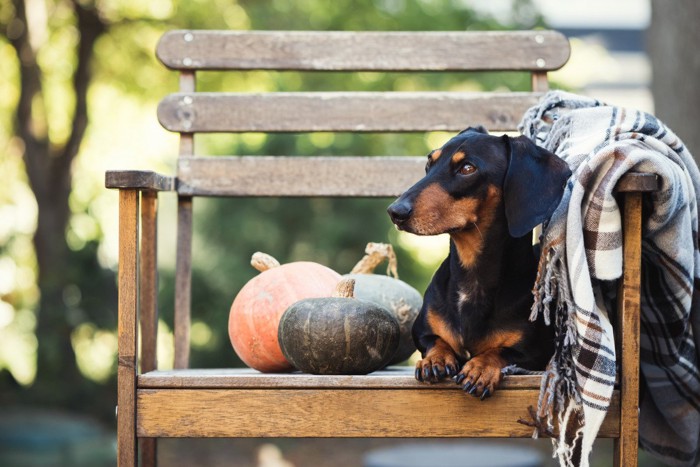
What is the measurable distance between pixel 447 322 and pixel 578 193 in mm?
475

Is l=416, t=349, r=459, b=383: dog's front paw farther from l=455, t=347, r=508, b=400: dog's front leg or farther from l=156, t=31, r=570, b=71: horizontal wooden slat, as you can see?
l=156, t=31, r=570, b=71: horizontal wooden slat

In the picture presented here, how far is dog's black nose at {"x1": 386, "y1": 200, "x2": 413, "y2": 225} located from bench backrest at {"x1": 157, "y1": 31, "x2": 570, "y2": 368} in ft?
4.05

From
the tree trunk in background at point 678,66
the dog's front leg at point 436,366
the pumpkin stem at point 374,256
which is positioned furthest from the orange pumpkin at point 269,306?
the tree trunk in background at point 678,66

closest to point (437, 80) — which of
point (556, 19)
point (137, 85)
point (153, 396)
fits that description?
point (137, 85)

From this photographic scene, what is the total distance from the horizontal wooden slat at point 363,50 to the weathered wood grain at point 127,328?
1.28 meters

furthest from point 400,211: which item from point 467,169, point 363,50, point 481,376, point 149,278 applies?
point 363,50

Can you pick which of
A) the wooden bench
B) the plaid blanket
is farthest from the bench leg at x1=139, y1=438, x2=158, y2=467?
the plaid blanket

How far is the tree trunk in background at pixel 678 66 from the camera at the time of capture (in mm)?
4195

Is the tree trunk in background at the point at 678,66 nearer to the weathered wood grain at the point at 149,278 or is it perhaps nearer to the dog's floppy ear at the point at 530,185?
the dog's floppy ear at the point at 530,185

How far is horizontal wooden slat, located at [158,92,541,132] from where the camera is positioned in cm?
364

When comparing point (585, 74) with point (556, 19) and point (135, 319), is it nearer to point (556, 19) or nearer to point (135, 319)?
point (135, 319)

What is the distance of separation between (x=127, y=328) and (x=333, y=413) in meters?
0.58

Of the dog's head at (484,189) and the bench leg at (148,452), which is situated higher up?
the dog's head at (484,189)

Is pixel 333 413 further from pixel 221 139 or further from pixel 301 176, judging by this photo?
pixel 221 139
